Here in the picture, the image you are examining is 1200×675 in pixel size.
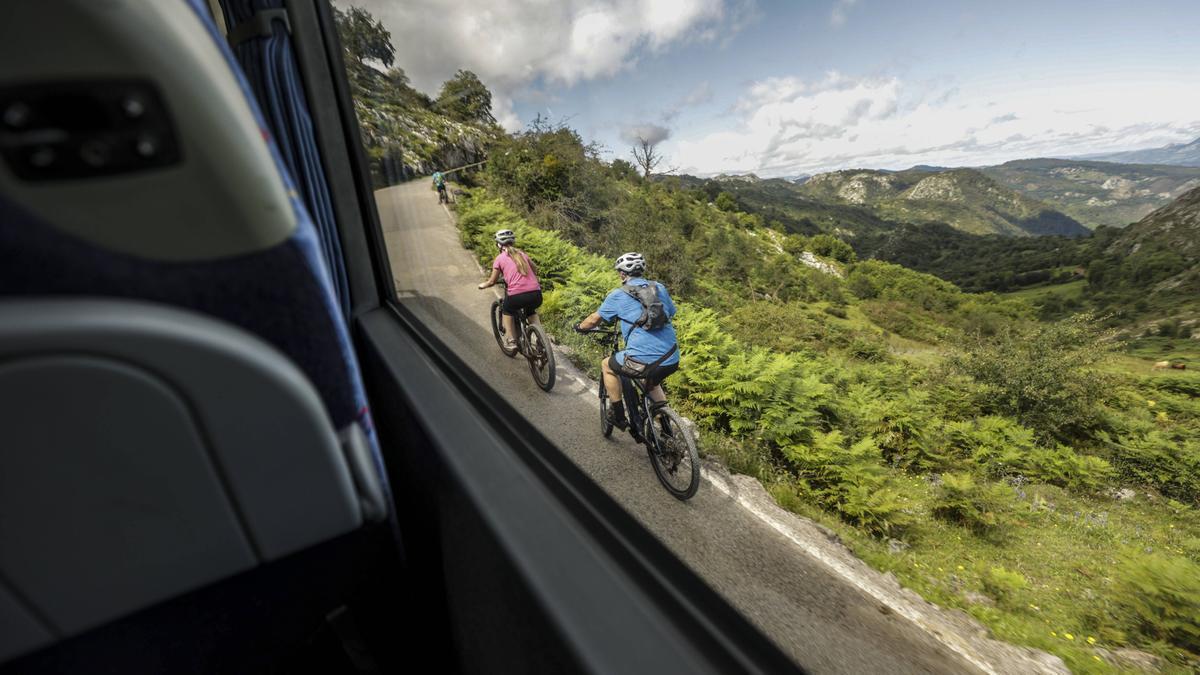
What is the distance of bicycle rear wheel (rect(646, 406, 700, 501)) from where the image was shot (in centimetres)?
122

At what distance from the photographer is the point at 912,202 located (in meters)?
3.01

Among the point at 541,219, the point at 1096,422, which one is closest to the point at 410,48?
the point at 541,219

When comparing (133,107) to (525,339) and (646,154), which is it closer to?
(646,154)

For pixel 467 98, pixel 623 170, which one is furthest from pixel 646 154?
pixel 467 98

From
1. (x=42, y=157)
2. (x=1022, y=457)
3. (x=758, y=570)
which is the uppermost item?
(x=42, y=157)

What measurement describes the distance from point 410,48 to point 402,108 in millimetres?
529

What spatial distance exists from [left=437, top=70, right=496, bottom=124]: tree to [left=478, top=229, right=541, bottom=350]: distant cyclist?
90 centimetres

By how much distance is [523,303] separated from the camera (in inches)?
133

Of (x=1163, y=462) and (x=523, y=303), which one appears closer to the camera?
(x=1163, y=462)

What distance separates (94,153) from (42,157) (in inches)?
1.9

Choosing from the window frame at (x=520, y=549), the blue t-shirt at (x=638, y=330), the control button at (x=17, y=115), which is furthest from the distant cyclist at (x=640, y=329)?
the control button at (x=17, y=115)

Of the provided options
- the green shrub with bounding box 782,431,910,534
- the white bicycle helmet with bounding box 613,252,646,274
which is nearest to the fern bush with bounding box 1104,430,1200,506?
the green shrub with bounding box 782,431,910,534

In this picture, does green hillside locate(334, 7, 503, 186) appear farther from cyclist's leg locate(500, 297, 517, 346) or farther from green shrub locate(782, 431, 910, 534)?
green shrub locate(782, 431, 910, 534)

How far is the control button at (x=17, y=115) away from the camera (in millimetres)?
458
